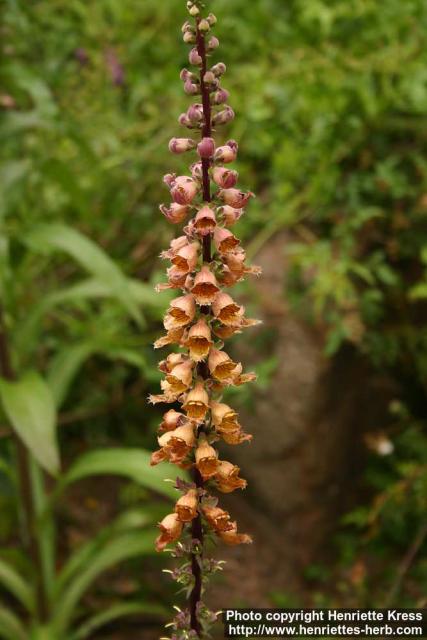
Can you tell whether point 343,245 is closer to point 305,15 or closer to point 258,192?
point 258,192

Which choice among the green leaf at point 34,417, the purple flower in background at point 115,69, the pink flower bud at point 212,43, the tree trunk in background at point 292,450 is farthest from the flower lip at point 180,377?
the purple flower in background at point 115,69

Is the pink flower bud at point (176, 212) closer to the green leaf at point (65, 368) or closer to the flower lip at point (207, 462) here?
the flower lip at point (207, 462)

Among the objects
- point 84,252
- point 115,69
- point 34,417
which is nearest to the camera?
point 34,417

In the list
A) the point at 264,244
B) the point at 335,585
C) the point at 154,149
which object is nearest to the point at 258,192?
the point at 264,244

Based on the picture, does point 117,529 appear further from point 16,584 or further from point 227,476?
point 227,476

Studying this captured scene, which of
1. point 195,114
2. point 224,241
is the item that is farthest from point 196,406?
point 195,114

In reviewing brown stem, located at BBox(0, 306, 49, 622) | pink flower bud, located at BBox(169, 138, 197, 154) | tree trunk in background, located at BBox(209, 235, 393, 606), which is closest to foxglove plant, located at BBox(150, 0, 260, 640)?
pink flower bud, located at BBox(169, 138, 197, 154)
